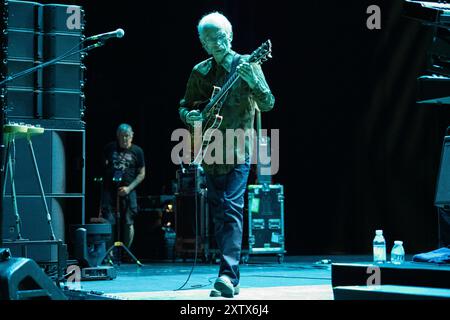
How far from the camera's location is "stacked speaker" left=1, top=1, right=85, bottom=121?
23.1ft

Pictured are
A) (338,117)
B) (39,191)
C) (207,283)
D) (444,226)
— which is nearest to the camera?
(444,226)

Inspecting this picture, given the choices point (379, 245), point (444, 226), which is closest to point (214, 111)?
point (379, 245)

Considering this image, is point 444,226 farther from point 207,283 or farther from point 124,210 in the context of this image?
point 124,210

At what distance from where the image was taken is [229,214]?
16.3ft

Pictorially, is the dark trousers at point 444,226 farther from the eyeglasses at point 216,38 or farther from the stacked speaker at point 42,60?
the stacked speaker at point 42,60

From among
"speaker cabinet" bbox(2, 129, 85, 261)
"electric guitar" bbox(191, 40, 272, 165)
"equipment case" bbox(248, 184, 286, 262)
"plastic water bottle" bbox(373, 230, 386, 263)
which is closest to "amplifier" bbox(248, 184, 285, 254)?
"equipment case" bbox(248, 184, 286, 262)

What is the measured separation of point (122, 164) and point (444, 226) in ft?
18.0

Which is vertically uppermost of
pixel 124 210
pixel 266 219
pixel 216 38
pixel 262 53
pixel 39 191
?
pixel 216 38

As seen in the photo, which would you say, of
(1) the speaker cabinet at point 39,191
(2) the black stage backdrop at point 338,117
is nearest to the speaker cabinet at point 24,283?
(1) the speaker cabinet at point 39,191

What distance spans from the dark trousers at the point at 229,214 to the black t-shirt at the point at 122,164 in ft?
14.4

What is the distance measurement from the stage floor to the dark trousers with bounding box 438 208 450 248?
0.82m

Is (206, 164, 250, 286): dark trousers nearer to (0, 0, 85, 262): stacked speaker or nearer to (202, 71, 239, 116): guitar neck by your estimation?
(202, 71, 239, 116): guitar neck
